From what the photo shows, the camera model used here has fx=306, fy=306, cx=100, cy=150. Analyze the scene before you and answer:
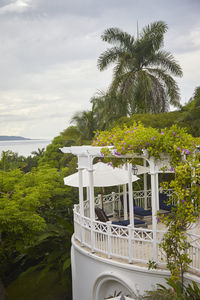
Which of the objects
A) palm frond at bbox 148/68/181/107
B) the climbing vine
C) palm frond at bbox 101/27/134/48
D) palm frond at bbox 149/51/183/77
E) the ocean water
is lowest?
the climbing vine

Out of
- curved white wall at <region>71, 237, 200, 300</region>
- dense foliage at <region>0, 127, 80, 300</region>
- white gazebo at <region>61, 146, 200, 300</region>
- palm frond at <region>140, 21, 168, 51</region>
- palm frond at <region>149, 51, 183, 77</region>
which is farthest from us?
palm frond at <region>140, 21, 168, 51</region>

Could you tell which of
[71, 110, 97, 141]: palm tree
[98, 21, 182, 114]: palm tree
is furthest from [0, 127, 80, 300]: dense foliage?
[71, 110, 97, 141]: palm tree

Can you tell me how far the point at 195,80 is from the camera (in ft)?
108

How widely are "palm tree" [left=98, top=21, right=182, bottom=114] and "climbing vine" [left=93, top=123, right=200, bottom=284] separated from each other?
1517 cm

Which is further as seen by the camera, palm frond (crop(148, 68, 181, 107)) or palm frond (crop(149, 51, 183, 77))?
palm frond (crop(149, 51, 183, 77))

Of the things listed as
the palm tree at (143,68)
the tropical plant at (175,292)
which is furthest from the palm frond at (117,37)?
the tropical plant at (175,292)

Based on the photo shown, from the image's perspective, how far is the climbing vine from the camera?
21.6 ft

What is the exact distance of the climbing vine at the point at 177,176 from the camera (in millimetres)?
6594

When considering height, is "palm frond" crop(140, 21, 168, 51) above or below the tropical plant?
above

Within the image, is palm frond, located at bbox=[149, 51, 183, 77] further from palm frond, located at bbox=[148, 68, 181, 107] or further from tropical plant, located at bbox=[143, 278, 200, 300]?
tropical plant, located at bbox=[143, 278, 200, 300]

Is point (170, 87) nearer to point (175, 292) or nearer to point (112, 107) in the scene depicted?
point (112, 107)

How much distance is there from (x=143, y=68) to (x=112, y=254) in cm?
1839

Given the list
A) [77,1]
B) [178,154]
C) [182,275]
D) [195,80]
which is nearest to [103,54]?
[77,1]

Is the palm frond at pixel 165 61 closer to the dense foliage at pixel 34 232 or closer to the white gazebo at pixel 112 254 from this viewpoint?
the dense foliage at pixel 34 232
